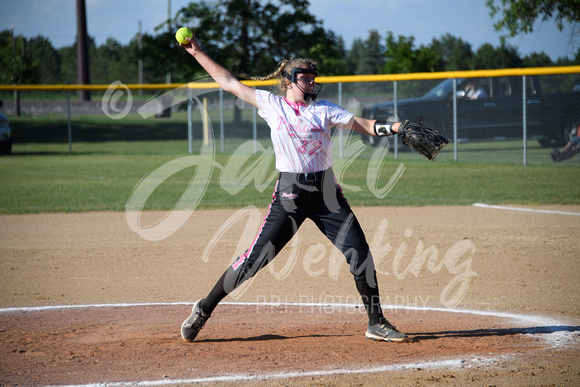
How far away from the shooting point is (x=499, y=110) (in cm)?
1678

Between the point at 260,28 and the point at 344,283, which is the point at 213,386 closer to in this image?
the point at 344,283

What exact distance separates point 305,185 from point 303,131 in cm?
38

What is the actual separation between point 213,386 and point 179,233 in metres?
5.56

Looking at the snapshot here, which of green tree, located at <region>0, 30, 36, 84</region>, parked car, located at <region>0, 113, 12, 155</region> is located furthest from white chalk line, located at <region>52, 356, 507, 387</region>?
green tree, located at <region>0, 30, 36, 84</region>

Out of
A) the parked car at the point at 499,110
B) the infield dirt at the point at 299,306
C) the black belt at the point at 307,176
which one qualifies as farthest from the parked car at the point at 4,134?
the black belt at the point at 307,176

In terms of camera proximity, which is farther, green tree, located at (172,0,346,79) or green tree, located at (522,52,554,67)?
green tree, located at (172,0,346,79)

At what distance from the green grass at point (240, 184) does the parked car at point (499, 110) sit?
1.02 m

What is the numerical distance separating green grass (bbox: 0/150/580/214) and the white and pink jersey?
6965 millimetres

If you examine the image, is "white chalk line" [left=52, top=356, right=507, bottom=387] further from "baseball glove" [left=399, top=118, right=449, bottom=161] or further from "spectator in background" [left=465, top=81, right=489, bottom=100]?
"spectator in background" [left=465, top=81, right=489, bottom=100]

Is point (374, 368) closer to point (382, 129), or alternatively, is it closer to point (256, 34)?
point (382, 129)

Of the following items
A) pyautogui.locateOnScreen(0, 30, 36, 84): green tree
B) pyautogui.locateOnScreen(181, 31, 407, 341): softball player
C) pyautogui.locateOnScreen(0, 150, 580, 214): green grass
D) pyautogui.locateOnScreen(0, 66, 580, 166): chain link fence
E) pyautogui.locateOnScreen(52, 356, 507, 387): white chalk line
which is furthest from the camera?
pyautogui.locateOnScreen(0, 30, 36, 84): green tree

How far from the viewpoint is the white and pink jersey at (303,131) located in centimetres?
413

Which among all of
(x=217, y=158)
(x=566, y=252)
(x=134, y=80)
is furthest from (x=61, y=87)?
(x=134, y=80)

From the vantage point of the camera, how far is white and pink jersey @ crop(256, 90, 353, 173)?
4133 mm
